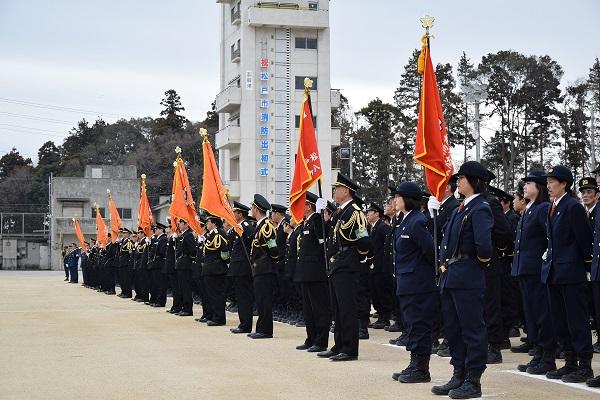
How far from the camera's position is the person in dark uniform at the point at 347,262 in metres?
11.0

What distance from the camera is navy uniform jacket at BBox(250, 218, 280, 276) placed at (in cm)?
1445

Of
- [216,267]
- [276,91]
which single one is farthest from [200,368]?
[276,91]

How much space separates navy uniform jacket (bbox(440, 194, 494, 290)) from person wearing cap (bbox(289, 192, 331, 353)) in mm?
3585

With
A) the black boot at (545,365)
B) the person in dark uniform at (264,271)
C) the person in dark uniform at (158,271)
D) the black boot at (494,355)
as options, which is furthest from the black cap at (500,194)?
the person in dark uniform at (158,271)

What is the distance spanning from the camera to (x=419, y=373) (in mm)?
9219

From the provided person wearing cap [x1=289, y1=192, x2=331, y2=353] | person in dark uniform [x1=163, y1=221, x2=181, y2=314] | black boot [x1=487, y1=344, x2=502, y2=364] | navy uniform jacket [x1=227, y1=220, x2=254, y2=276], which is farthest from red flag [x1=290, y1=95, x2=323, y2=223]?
person in dark uniform [x1=163, y1=221, x2=181, y2=314]

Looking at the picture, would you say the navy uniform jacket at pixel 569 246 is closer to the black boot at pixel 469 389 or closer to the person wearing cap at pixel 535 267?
the person wearing cap at pixel 535 267

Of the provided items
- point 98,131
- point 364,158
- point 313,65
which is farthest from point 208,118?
point 313,65

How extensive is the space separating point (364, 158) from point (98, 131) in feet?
170

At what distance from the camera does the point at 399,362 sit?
10.9 meters

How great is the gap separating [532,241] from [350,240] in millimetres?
2148

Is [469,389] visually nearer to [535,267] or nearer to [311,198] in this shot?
[535,267]

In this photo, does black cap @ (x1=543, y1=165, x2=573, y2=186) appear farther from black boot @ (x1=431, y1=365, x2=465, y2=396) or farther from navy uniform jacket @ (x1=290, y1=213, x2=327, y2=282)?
navy uniform jacket @ (x1=290, y1=213, x2=327, y2=282)

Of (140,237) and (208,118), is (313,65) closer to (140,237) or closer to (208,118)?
(140,237)
